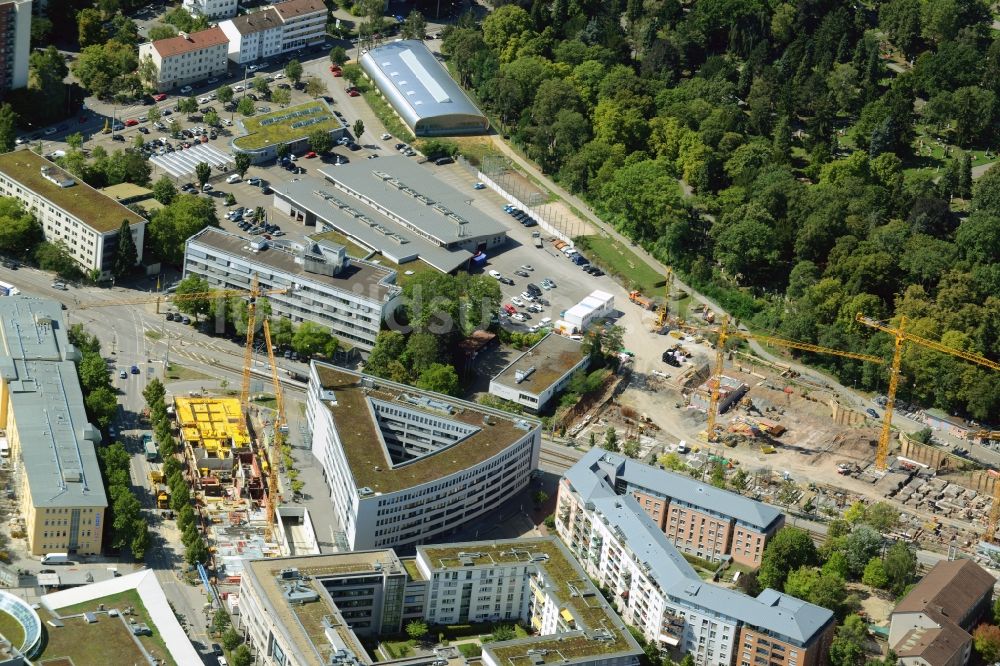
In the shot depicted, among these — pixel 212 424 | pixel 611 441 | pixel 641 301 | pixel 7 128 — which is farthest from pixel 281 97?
pixel 611 441

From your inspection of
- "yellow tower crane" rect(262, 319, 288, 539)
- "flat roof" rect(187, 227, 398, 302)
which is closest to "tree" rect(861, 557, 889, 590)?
"yellow tower crane" rect(262, 319, 288, 539)

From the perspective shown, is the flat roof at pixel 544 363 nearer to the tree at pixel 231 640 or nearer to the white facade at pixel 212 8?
the tree at pixel 231 640

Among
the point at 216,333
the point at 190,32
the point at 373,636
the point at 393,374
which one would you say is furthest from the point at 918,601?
the point at 190,32

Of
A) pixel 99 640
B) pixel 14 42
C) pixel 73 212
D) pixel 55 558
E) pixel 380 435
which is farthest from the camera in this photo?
pixel 14 42

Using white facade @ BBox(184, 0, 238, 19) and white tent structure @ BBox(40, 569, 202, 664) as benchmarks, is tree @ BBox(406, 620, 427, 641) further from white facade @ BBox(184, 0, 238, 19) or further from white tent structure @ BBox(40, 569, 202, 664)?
white facade @ BBox(184, 0, 238, 19)

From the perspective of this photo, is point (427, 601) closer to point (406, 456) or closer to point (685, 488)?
point (406, 456)

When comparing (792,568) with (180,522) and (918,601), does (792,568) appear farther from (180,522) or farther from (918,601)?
(180,522)

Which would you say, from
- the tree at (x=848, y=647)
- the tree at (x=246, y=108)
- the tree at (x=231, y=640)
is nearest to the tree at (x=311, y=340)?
the tree at (x=231, y=640)
